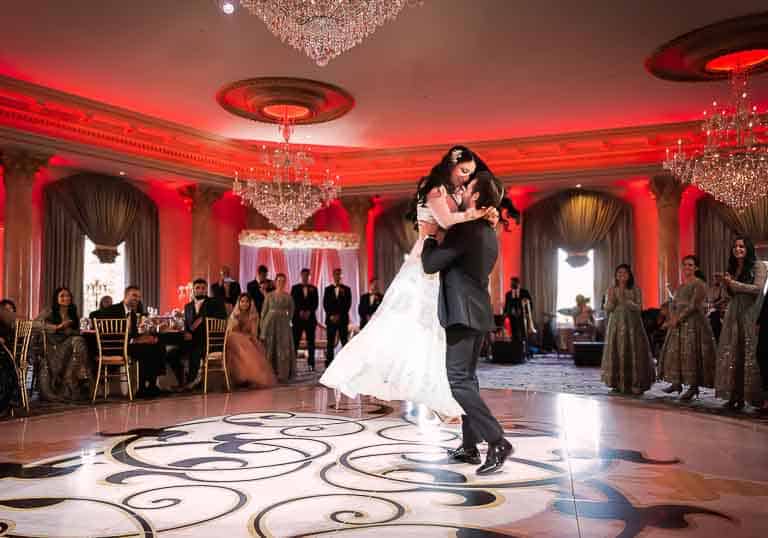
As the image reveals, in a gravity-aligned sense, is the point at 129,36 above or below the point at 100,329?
above

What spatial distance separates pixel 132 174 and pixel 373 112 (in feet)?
14.3

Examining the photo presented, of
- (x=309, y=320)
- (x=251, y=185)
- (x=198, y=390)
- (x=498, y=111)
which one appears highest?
(x=498, y=111)

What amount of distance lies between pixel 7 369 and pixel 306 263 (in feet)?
26.2

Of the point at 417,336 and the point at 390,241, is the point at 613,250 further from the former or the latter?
the point at 417,336

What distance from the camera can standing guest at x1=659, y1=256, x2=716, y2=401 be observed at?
6.33 metres

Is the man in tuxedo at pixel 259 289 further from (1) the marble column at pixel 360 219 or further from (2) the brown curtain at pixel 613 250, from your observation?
(2) the brown curtain at pixel 613 250

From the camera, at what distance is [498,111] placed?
977 cm

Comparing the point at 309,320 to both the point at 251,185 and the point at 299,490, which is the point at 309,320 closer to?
the point at 251,185

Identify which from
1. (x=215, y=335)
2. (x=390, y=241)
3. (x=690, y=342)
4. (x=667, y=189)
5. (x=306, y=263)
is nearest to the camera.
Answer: (x=690, y=342)

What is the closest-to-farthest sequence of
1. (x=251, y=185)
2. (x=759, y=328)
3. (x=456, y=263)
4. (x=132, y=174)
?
1. (x=456, y=263)
2. (x=759, y=328)
3. (x=251, y=185)
4. (x=132, y=174)

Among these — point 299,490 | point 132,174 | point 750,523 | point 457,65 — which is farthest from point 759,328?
point 132,174

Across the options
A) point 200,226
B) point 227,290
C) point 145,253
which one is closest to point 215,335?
point 227,290

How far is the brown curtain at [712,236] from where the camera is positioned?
38.6ft

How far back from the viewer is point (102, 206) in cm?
1118
